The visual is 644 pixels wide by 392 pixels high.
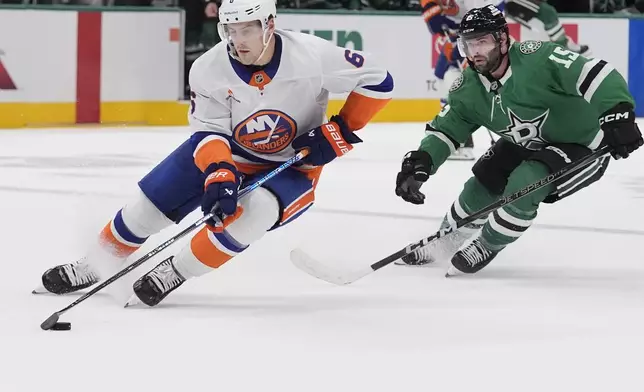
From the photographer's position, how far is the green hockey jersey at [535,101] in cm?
338

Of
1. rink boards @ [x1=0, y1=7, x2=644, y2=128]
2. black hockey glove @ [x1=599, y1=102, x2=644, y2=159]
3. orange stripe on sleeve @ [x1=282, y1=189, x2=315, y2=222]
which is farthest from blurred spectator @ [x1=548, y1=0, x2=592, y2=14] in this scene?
orange stripe on sleeve @ [x1=282, y1=189, x2=315, y2=222]

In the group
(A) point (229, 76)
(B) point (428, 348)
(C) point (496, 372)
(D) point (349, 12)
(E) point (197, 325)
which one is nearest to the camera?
(C) point (496, 372)

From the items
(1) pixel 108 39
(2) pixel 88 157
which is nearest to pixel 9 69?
(1) pixel 108 39

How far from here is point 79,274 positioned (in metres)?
3.22

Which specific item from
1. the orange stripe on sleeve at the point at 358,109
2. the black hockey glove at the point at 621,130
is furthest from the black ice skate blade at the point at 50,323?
the black hockey glove at the point at 621,130

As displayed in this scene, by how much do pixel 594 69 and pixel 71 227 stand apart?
6.50 feet

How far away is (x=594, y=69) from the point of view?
11.1 ft

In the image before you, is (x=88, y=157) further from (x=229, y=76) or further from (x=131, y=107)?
(x=229, y=76)

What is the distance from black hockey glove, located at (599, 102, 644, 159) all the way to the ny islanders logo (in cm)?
85

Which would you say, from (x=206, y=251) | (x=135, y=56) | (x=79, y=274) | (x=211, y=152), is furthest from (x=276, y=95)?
(x=135, y=56)

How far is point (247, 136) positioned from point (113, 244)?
0.47 meters

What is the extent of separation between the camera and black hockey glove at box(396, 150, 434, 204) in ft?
11.3

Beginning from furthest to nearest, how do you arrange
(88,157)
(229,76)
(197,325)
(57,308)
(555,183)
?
1. (88,157)
2. (555,183)
3. (229,76)
4. (57,308)
5. (197,325)

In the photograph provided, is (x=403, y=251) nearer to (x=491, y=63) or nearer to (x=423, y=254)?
(x=423, y=254)
